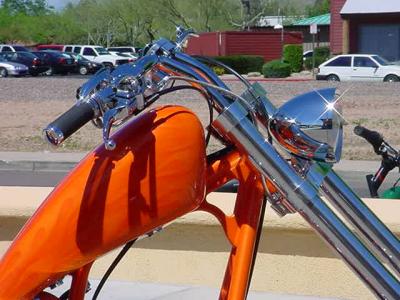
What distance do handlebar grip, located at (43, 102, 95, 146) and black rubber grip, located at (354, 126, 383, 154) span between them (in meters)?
2.98

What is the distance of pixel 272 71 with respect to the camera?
40375 millimetres

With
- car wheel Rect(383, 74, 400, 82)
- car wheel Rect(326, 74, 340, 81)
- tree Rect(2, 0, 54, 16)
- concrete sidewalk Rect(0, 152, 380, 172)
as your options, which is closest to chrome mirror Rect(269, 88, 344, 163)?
concrete sidewalk Rect(0, 152, 380, 172)

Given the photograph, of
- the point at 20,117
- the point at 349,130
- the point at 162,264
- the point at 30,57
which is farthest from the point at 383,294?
the point at 30,57

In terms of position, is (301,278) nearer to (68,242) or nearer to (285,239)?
(285,239)

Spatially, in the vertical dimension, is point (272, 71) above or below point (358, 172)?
below

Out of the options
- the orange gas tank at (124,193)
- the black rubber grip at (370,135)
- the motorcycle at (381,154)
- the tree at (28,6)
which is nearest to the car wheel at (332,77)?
the motorcycle at (381,154)

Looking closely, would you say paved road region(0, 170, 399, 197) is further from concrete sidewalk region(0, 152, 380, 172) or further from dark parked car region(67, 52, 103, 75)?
dark parked car region(67, 52, 103, 75)

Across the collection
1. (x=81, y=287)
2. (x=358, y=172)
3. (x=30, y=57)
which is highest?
(x=81, y=287)

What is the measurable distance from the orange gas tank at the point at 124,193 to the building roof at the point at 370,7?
1703 inches

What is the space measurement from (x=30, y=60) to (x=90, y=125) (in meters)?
30.6

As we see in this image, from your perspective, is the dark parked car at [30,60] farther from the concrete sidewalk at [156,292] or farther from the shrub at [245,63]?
the concrete sidewalk at [156,292]

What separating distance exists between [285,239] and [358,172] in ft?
31.6

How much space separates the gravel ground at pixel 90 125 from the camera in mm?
16516

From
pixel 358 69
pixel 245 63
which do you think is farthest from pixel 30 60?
pixel 358 69
